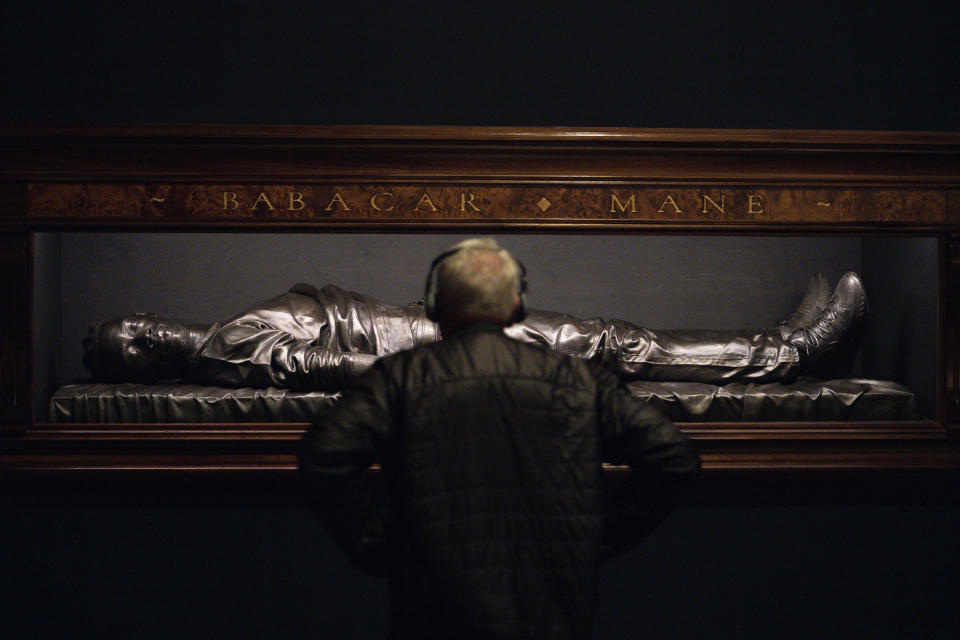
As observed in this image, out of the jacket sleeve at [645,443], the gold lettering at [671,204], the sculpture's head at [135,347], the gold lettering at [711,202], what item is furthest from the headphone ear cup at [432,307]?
the sculpture's head at [135,347]

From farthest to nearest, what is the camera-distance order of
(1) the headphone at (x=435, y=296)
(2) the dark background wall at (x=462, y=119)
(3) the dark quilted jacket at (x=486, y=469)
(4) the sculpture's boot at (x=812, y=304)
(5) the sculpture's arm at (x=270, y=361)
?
(4) the sculpture's boot at (x=812, y=304) → (2) the dark background wall at (x=462, y=119) → (5) the sculpture's arm at (x=270, y=361) → (1) the headphone at (x=435, y=296) → (3) the dark quilted jacket at (x=486, y=469)

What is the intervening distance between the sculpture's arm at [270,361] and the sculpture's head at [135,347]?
0.15 m

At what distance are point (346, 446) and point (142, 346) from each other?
2.16 metres

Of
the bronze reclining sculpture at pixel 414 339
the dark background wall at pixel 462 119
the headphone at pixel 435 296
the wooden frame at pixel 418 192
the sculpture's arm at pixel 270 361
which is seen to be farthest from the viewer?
the bronze reclining sculpture at pixel 414 339

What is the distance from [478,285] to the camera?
2.21 m

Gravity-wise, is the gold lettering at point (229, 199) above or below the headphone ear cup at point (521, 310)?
above

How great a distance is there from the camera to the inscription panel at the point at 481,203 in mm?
3668

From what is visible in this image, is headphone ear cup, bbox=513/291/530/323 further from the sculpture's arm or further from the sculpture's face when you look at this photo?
the sculpture's face

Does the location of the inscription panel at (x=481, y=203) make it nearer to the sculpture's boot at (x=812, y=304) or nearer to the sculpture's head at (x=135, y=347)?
the sculpture's boot at (x=812, y=304)

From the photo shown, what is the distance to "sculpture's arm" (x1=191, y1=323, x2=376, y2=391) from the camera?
3764 mm

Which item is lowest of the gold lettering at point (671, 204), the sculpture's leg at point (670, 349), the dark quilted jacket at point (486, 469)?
the dark quilted jacket at point (486, 469)

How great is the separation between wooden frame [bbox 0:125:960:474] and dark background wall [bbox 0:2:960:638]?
0.66 ft

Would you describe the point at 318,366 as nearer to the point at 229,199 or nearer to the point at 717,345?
the point at 229,199

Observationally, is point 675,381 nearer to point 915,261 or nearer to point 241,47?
point 915,261
